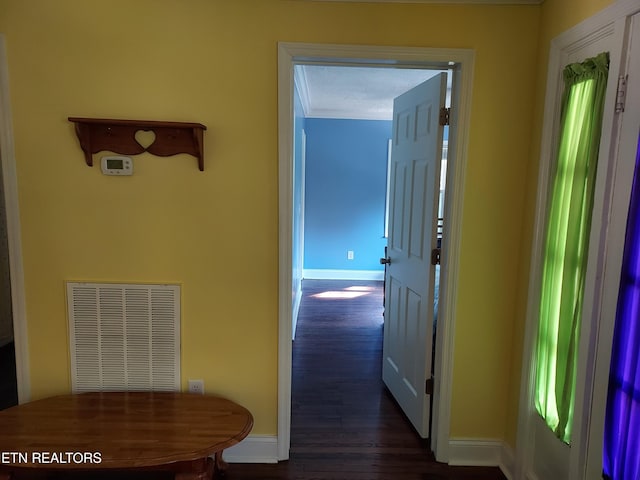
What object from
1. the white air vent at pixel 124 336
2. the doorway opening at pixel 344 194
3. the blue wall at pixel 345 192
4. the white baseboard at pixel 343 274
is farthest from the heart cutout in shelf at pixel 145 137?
the white baseboard at pixel 343 274

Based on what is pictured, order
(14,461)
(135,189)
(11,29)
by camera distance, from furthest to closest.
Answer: (135,189)
(11,29)
(14,461)

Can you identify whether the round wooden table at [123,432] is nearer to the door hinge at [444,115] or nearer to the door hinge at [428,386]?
the door hinge at [428,386]

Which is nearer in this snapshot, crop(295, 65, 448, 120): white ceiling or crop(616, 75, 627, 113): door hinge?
crop(616, 75, 627, 113): door hinge

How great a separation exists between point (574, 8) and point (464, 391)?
5.86 ft

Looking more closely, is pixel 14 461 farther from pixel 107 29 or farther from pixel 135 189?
pixel 107 29

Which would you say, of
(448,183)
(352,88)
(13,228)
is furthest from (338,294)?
(13,228)

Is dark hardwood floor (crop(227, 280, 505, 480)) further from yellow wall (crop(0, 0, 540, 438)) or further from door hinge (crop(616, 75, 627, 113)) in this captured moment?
door hinge (crop(616, 75, 627, 113))

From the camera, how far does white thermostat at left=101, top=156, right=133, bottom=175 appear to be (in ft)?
6.46

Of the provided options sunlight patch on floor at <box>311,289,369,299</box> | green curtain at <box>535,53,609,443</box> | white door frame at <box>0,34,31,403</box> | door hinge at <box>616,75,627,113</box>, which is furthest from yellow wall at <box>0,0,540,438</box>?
sunlight patch on floor at <box>311,289,369,299</box>

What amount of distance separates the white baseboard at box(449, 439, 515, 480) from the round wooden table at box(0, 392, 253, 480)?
3.63ft

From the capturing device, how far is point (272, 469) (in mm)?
2182

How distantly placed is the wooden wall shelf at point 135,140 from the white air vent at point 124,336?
0.64 m

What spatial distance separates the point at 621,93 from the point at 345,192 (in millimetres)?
4636

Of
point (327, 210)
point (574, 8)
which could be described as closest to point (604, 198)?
point (574, 8)
